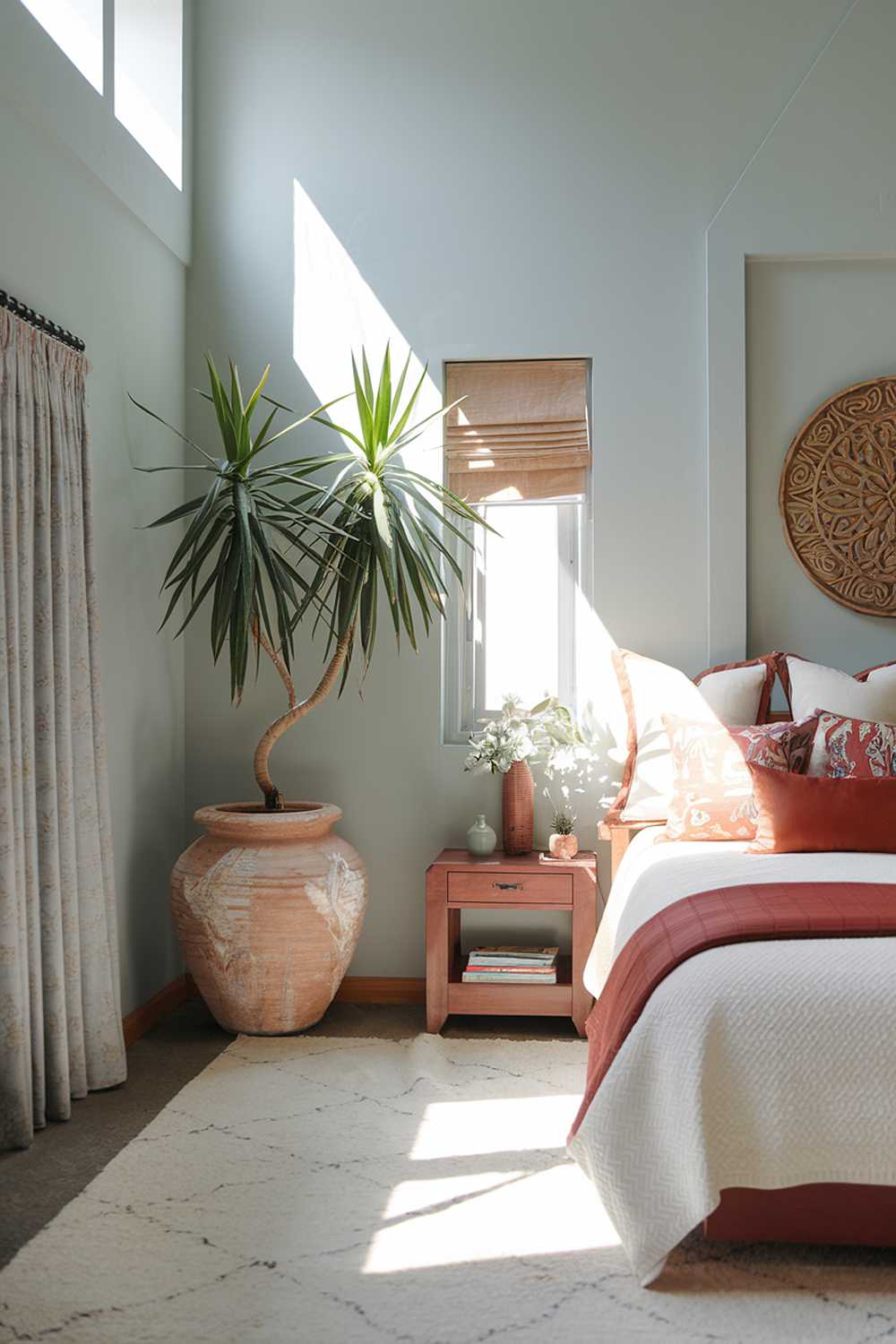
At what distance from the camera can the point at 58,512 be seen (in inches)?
113

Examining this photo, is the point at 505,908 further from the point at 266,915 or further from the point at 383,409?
the point at 383,409

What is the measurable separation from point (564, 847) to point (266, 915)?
99cm

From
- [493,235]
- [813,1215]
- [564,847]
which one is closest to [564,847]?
[564,847]

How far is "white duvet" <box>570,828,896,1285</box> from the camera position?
6.41ft

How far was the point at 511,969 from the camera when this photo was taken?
11.6 ft

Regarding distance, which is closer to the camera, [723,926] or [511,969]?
[723,926]

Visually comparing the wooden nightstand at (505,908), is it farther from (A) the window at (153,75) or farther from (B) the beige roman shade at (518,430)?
(A) the window at (153,75)

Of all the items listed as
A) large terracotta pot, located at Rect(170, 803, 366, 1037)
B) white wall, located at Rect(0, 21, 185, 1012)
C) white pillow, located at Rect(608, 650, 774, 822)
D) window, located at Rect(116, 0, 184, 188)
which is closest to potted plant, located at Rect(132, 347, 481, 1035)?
large terracotta pot, located at Rect(170, 803, 366, 1037)

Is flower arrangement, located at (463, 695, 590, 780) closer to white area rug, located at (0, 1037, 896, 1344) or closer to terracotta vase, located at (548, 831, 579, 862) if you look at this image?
terracotta vase, located at (548, 831, 579, 862)

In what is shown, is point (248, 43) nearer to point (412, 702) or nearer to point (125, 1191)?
point (412, 702)

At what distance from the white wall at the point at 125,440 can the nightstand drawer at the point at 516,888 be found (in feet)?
3.42

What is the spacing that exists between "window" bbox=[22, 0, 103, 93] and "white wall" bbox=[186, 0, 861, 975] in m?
0.81

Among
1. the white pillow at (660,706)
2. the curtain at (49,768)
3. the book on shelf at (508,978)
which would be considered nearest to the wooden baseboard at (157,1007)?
the curtain at (49,768)

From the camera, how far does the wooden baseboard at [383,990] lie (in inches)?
154
